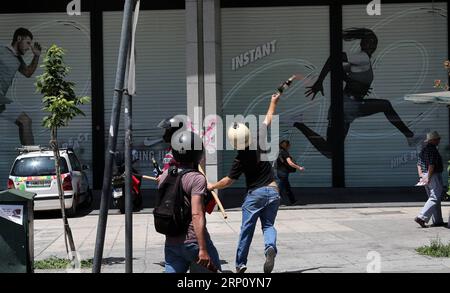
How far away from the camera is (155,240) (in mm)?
11844

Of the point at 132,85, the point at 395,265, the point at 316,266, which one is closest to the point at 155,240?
the point at 316,266

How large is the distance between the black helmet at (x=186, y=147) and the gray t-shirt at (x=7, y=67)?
1634 cm

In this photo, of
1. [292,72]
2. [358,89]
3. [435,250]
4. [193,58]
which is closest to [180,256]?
[435,250]

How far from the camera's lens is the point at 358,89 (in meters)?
20.6

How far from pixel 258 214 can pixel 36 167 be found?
8945 mm

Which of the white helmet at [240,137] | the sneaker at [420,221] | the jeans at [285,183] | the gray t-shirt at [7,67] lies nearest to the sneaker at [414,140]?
the jeans at [285,183]

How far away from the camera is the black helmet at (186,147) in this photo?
552 centimetres

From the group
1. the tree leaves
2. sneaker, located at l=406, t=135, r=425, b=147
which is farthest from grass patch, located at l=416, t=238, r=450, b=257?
sneaker, located at l=406, t=135, r=425, b=147

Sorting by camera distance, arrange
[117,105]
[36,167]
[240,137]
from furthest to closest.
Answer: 1. [36,167]
2. [240,137]
3. [117,105]

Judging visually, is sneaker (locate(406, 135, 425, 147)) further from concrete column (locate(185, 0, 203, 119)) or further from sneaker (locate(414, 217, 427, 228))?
sneaker (locate(414, 217, 427, 228))

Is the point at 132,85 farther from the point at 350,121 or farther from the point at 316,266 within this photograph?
the point at 350,121

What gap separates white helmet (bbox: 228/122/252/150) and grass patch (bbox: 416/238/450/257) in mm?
3654

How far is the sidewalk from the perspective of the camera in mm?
9164

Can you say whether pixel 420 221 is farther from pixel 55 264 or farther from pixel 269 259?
pixel 55 264
